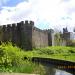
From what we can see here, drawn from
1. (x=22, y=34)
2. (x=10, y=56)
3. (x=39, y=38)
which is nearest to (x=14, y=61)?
(x=10, y=56)

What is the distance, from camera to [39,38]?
190 ft

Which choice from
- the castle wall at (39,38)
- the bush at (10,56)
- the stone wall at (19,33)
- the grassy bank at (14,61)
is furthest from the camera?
the castle wall at (39,38)

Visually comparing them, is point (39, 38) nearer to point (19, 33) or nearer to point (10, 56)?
point (19, 33)

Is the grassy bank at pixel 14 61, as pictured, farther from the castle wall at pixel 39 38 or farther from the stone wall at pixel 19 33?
the castle wall at pixel 39 38

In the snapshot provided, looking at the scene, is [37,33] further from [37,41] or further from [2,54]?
[2,54]

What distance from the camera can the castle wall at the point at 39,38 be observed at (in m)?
55.3

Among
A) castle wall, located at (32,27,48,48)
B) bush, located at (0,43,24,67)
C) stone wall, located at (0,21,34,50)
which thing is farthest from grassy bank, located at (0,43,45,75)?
castle wall, located at (32,27,48,48)

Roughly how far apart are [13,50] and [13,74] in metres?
5.28

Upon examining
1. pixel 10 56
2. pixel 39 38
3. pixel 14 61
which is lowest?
pixel 14 61

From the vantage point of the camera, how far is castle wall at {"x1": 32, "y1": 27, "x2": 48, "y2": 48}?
55344 millimetres

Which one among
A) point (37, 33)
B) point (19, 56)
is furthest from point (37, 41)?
point (19, 56)

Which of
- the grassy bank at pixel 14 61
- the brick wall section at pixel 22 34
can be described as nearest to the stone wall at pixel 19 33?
the brick wall section at pixel 22 34

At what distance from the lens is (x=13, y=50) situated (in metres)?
21.1

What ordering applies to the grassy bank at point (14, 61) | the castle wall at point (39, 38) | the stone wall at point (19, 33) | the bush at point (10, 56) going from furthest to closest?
the castle wall at point (39, 38), the stone wall at point (19, 33), the bush at point (10, 56), the grassy bank at point (14, 61)
